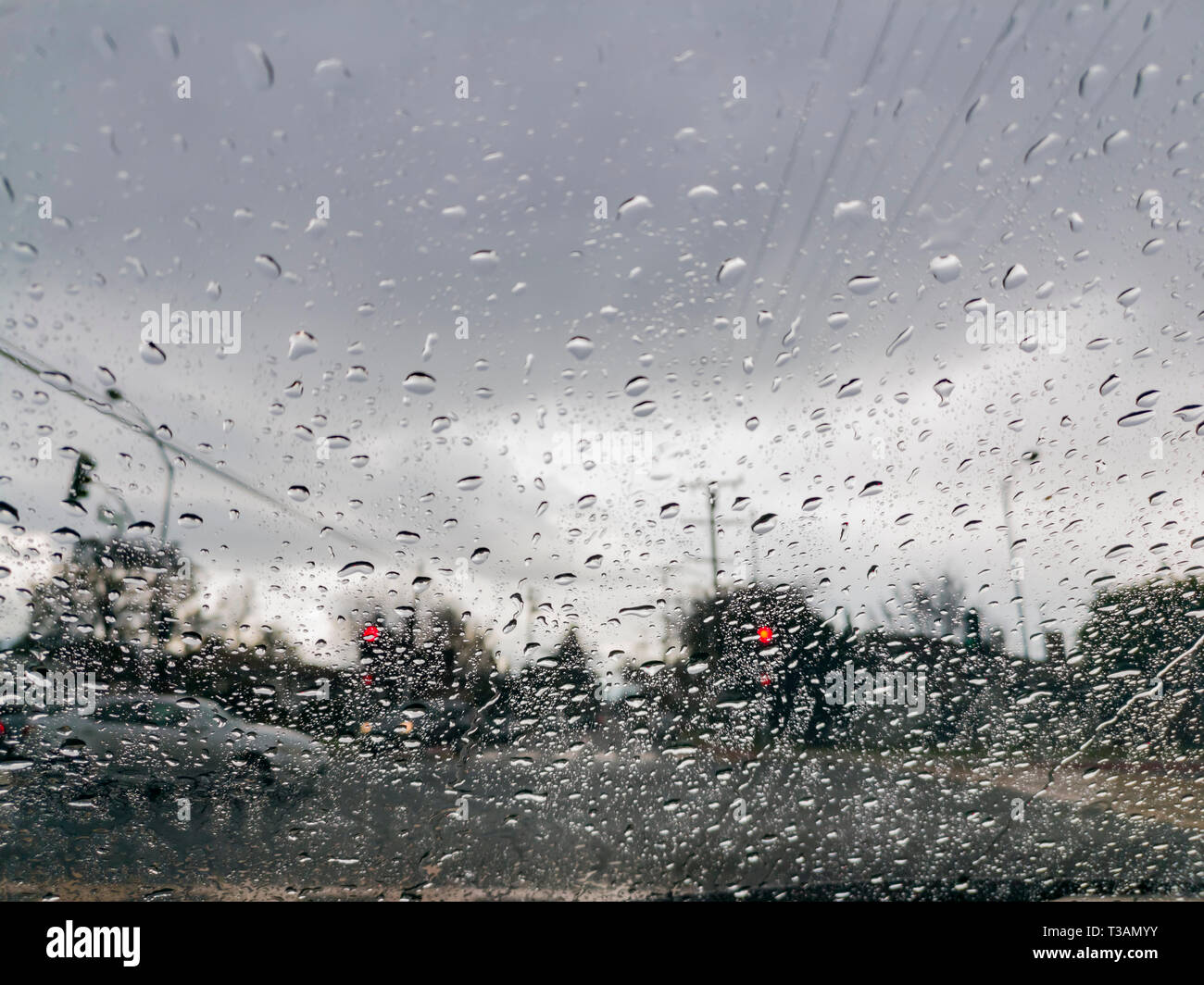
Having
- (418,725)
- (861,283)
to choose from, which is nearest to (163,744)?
(418,725)

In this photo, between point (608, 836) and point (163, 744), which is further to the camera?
point (608, 836)

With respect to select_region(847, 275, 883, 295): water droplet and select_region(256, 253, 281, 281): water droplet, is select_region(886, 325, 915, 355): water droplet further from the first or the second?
select_region(256, 253, 281, 281): water droplet

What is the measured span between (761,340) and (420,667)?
1.45m

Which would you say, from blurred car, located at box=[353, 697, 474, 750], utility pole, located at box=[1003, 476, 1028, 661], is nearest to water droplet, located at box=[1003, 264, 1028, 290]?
utility pole, located at box=[1003, 476, 1028, 661]

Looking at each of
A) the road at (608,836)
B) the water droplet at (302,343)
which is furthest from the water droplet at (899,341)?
the water droplet at (302,343)

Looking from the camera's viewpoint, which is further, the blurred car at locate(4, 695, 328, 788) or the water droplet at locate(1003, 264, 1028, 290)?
the water droplet at locate(1003, 264, 1028, 290)

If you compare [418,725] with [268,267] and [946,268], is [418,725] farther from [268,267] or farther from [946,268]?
[946,268]

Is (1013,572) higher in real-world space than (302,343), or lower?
lower

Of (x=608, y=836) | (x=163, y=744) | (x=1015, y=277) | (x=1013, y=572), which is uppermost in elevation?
(x=1015, y=277)

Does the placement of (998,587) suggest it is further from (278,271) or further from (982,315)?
(278,271)

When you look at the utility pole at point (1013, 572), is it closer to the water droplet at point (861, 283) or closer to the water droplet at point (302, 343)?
the water droplet at point (861, 283)
